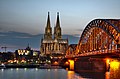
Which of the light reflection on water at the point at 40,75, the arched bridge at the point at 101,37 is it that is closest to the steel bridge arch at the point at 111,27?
the arched bridge at the point at 101,37

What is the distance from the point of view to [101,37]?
2921 inches

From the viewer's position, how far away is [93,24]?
73.8 metres

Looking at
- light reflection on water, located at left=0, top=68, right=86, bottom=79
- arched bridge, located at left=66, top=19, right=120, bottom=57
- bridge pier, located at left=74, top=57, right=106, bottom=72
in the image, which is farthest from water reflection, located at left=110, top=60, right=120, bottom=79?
bridge pier, located at left=74, top=57, right=106, bottom=72

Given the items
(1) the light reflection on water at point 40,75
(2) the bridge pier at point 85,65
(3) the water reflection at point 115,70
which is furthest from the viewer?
(2) the bridge pier at point 85,65

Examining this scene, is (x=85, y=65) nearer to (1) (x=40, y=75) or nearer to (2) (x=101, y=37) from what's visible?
(1) (x=40, y=75)

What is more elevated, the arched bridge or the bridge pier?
the arched bridge

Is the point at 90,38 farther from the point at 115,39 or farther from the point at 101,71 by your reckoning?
the point at 115,39

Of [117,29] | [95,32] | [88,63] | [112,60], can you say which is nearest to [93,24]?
[95,32]

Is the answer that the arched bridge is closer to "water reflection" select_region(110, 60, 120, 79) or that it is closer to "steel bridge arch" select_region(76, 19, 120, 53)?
"steel bridge arch" select_region(76, 19, 120, 53)

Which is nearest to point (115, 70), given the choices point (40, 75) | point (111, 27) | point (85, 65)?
point (111, 27)

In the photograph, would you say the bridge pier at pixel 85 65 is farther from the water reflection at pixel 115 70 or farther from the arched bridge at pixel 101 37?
the water reflection at pixel 115 70

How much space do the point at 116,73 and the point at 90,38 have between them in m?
27.5

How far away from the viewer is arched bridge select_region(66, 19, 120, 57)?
57.7 m

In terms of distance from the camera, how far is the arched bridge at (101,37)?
57.7 m
